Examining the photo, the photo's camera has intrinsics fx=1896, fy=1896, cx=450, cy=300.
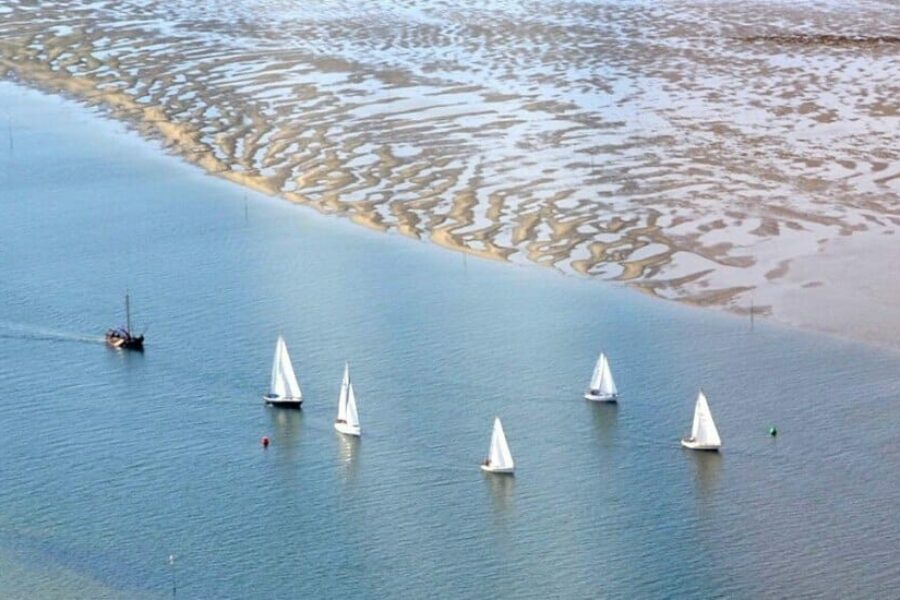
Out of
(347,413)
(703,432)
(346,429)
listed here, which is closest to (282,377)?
(347,413)

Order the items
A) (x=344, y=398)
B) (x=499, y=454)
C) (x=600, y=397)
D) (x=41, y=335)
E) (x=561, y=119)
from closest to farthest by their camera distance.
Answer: (x=499, y=454)
(x=344, y=398)
(x=600, y=397)
(x=41, y=335)
(x=561, y=119)

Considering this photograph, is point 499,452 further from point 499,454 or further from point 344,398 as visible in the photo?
point 344,398

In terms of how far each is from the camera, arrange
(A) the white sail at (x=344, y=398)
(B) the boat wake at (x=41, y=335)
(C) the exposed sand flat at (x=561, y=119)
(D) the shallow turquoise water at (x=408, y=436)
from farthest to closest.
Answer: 1. (C) the exposed sand flat at (x=561, y=119)
2. (B) the boat wake at (x=41, y=335)
3. (A) the white sail at (x=344, y=398)
4. (D) the shallow turquoise water at (x=408, y=436)

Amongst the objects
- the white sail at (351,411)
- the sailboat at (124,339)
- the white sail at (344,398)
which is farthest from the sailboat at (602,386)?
the sailboat at (124,339)

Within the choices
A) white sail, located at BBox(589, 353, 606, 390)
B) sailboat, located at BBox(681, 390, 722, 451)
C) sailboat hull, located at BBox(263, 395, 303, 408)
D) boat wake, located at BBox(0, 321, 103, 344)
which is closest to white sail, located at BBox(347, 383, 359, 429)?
sailboat hull, located at BBox(263, 395, 303, 408)

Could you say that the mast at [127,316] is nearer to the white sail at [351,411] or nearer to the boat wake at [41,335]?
the boat wake at [41,335]

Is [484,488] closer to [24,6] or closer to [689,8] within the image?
[689,8]
